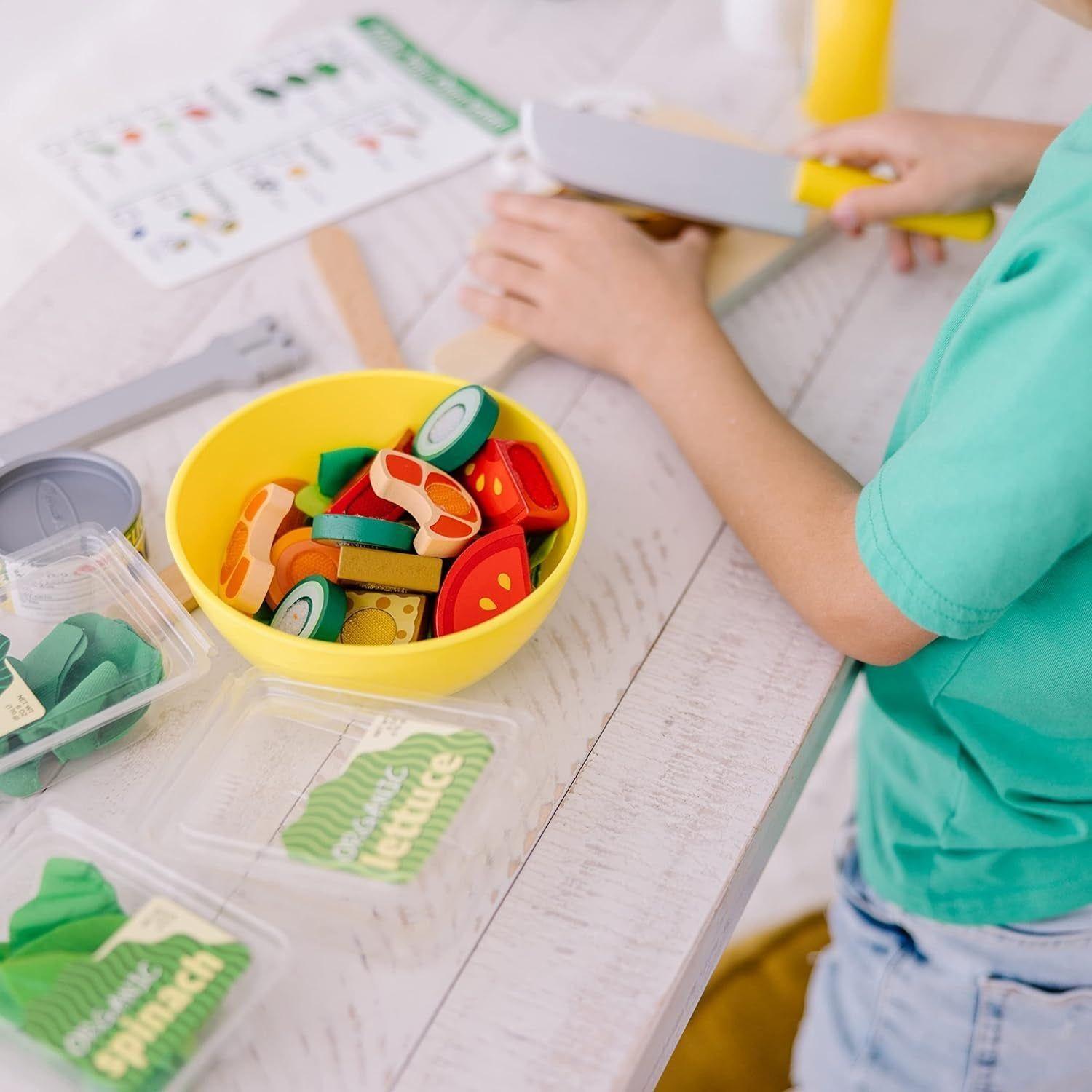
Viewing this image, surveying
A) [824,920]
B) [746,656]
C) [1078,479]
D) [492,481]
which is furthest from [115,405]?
[824,920]

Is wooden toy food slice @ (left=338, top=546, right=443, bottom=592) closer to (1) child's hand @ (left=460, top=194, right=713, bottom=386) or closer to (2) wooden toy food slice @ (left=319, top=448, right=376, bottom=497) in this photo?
(2) wooden toy food slice @ (left=319, top=448, right=376, bottom=497)

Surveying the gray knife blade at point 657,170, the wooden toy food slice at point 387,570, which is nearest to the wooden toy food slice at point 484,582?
the wooden toy food slice at point 387,570

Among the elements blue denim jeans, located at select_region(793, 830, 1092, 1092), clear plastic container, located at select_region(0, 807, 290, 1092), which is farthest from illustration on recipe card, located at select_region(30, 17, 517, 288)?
blue denim jeans, located at select_region(793, 830, 1092, 1092)

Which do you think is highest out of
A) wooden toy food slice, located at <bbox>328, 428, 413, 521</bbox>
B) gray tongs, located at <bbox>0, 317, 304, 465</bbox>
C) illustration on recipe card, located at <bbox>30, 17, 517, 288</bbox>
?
illustration on recipe card, located at <bbox>30, 17, 517, 288</bbox>

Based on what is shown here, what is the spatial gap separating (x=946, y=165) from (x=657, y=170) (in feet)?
0.66

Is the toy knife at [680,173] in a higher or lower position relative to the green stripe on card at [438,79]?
lower

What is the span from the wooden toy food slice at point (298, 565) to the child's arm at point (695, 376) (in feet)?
0.73

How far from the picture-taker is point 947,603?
1.71 ft

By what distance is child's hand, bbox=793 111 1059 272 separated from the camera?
2.64 ft

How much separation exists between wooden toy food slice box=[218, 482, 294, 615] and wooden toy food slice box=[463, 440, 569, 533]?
97 mm

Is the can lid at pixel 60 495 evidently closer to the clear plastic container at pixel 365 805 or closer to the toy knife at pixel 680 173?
the clear plastic container at pixel 365 805

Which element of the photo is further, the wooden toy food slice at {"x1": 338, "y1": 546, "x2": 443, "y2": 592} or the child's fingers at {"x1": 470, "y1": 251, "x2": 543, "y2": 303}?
the child's fingers at {"x1": 470, "y1": 251, "x2": 543, "y2": 303}

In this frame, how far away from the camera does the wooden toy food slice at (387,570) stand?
1.79ft

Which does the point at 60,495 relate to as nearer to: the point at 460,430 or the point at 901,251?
the point at 460,430
